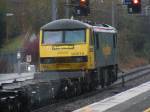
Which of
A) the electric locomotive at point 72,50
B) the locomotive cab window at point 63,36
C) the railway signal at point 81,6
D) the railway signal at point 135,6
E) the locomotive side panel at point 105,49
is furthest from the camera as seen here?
the railway signal at point 135,6

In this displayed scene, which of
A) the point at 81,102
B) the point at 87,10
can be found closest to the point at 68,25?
the point at 81,102

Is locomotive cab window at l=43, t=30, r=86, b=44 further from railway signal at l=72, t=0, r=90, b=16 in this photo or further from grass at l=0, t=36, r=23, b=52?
grass at l=0, t=36, r=23, b=52

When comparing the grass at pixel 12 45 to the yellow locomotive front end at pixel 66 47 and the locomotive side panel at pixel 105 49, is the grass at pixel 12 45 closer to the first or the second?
the locomotive side panel at pixel 105 49

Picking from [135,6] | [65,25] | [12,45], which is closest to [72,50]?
[65,25]

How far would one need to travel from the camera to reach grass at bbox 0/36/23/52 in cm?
6016

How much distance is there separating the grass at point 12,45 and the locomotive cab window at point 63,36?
1175 inches

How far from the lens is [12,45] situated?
210 feet

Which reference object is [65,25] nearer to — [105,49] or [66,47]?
[66,47]

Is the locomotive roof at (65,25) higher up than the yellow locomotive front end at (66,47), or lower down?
higher up

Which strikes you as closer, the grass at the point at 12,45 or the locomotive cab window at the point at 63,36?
the locomotive cab window at the point at 63,36

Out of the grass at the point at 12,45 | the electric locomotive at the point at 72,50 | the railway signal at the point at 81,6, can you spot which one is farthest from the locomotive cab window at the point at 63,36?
the grass at the point at 12,45

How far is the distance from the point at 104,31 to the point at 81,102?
27.9 feet

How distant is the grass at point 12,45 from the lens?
60156mm

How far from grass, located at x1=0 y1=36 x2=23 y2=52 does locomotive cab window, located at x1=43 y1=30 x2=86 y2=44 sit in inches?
1175
